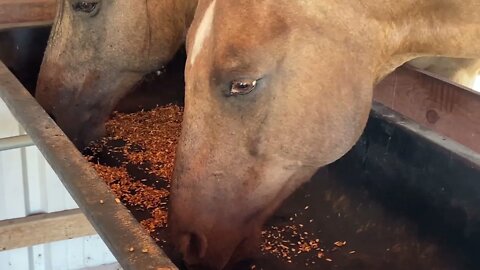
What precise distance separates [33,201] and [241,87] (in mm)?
1492

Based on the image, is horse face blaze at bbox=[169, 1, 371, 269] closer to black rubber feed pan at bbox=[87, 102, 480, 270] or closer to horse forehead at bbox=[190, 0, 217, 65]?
horse forehead at bbox=[190, 0, 217, 65]

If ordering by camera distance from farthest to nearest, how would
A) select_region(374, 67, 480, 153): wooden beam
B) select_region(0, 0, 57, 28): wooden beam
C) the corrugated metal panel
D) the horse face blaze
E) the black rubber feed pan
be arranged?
the corrugated metal panel < select_region(0, 0, 57, 28): wooden beam < select_region(374, 67, 480, 153): wooden beam < the black rubber feed pan < the horse face blaze

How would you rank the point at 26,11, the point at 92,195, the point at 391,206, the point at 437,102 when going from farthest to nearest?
the point at 26,11, the point at 437,102, the point at 391,206, the point at 92,195

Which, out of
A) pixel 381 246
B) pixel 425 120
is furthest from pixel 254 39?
pixel 425 120

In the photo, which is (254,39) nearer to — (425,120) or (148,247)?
(148,247)

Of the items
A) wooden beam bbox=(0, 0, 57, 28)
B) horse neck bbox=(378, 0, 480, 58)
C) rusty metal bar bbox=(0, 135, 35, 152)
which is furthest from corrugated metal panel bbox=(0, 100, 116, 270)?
horse neck bbox=(378, 0, 480, 58)

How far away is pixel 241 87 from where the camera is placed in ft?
3.81

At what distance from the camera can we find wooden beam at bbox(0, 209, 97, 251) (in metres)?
1.93

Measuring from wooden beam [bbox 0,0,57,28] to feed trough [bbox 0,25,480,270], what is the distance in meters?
0.61

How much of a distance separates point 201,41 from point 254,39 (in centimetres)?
10

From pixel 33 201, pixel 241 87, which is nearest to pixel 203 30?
pixel 241 87

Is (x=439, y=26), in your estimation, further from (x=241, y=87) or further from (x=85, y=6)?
(x=85, y=6)

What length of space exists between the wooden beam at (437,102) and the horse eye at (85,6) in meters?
0.77

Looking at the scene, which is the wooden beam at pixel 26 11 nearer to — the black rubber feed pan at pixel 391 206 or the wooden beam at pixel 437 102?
the black rubber feed pan at pixel 391 206
